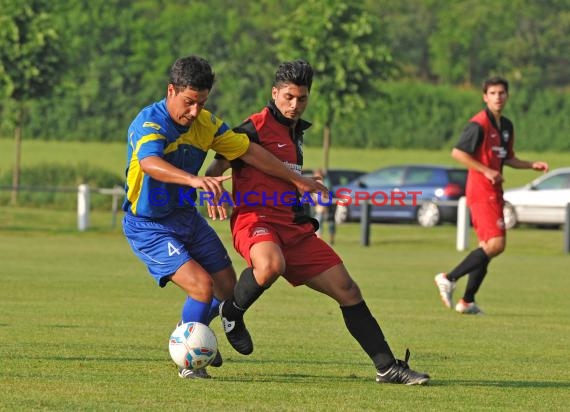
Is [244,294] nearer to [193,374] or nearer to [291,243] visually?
[291,243]

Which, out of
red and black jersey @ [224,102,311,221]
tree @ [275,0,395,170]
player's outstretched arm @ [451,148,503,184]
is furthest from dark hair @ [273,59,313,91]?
tree @ [275,0,395,170]

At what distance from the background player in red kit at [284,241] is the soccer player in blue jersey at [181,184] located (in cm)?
19

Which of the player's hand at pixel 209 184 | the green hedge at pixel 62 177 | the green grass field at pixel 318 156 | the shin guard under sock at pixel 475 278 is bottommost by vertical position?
the green grass field at pixel 318 156

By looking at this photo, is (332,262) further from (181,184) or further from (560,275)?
(560,275)

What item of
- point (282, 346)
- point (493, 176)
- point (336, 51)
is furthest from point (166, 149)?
point (336, 51)

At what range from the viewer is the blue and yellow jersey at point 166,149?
7.97m

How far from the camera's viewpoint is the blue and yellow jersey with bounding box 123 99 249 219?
26.2ft

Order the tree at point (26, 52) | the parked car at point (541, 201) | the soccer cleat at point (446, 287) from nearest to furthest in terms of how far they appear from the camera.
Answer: the soccer cleat at point (446, 287) < the parked car at point (541, 201) < the tree at point (26, 52)

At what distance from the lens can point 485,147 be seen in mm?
13461

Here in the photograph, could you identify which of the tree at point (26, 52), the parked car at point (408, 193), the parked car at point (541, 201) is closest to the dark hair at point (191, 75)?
the parked car at point (541, 201)

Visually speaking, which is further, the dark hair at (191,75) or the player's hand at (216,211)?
the player's hand at (216,211)

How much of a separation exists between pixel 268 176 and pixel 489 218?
531 cm

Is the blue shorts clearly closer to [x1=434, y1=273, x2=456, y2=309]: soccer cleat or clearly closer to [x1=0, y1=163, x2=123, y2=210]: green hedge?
[x1=434, y1=273, x2=456, y2=309]: soccer cleat

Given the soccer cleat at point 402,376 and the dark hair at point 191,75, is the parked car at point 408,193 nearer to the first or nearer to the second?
the soccer cleat at point 402,376
